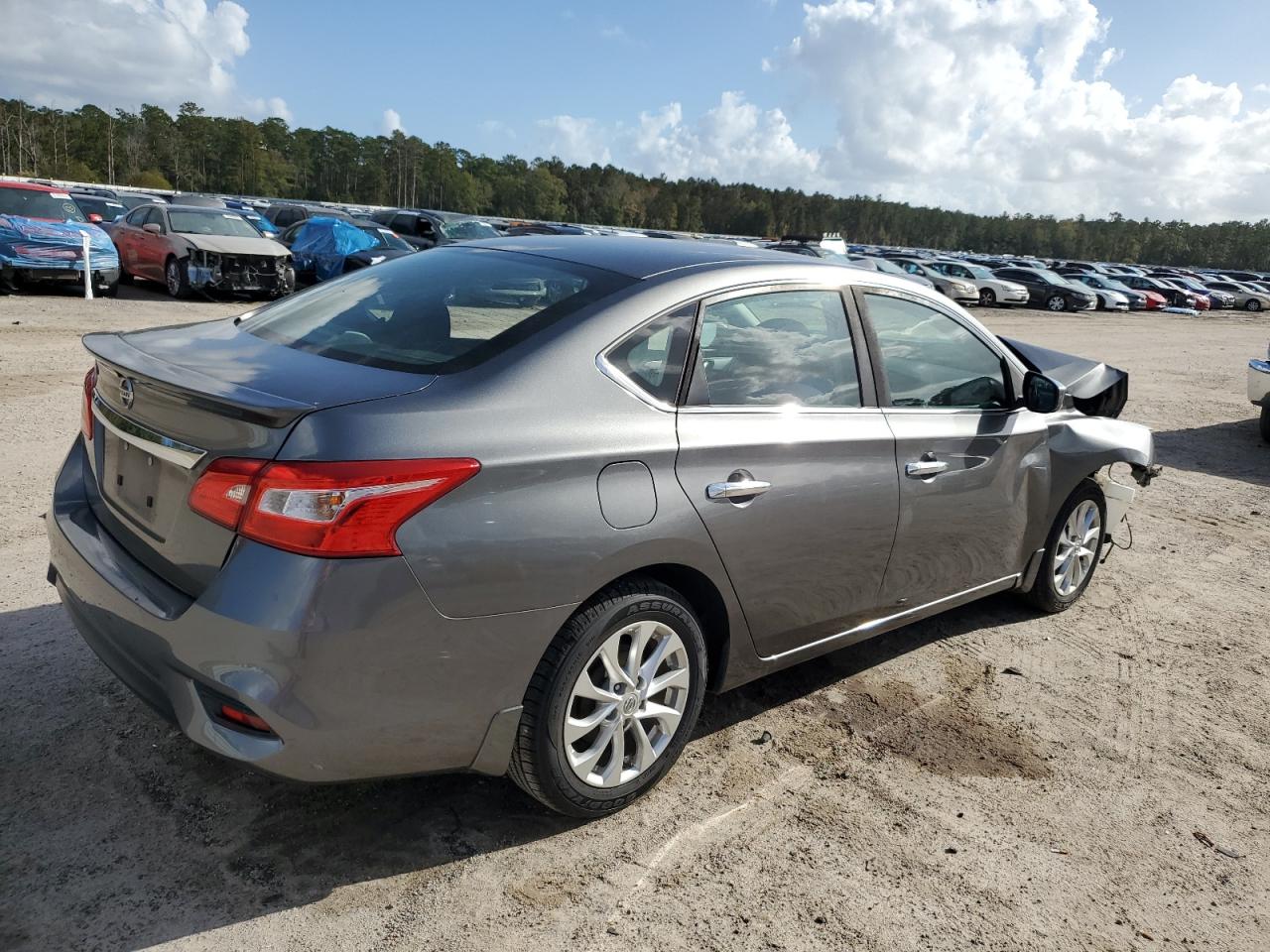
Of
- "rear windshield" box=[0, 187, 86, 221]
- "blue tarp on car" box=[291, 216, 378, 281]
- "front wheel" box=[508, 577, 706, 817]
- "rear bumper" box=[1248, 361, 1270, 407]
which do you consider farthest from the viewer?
"blue tarp on car" box=[291, 216, 378, 281]

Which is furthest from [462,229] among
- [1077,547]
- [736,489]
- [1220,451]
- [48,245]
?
[736,489]

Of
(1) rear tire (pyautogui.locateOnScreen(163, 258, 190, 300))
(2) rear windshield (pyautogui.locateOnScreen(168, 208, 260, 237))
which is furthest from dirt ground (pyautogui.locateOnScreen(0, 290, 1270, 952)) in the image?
→ (2) rear windshield (pyautogui.locateOnScreen(168, 208, 260, 237))

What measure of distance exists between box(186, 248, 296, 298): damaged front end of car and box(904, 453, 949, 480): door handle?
14.0 metres

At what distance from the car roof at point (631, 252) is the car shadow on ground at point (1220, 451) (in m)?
7.18

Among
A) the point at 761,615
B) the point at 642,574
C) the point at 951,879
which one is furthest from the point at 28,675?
the point at 951,879

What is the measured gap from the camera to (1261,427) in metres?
10.9

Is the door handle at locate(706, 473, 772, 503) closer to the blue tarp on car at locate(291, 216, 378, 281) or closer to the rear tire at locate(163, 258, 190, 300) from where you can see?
the rear tire at locate(163, 258, 190, 300)

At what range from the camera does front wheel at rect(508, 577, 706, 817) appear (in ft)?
9.00

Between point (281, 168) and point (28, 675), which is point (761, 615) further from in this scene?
point (281, 168)

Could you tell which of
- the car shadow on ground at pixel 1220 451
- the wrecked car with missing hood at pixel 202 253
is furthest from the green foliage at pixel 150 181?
the car shadow on ground at pixel 1220 451

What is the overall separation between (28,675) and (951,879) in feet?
10.6

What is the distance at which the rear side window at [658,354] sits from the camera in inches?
116

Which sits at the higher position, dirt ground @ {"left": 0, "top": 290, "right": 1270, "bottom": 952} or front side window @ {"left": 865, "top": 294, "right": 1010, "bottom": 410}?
front side window @ {"left": 865, "top": 294, "right": 1010, "bottom": 410}

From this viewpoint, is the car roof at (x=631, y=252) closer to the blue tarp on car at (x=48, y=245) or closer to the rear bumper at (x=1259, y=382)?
the rear bumper at (x=1259, y=382)
